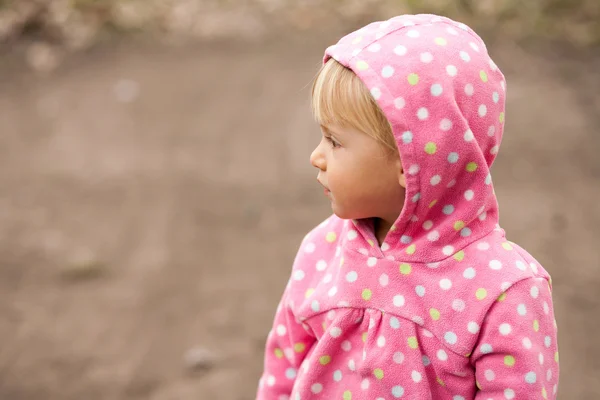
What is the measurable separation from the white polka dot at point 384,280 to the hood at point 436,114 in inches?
2.2

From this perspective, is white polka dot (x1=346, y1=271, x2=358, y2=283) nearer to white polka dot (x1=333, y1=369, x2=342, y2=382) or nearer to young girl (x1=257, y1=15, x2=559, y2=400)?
young girl (x1=257, y1=15, x2=559, y2=400)

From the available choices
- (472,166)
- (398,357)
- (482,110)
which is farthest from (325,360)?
(482,110)

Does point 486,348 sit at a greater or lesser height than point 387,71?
lesser

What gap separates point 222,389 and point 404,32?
7.21ft

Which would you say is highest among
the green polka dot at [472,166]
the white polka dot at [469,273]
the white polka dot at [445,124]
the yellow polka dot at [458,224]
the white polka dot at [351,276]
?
the white polka dot at [445,124]

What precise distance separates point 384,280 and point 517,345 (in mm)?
297

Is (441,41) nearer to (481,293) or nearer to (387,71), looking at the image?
(387,71)

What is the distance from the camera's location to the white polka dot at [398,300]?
1568 millimetres

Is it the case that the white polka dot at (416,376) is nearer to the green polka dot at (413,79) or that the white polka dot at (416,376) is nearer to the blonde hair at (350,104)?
the blonde hair at (350,104)

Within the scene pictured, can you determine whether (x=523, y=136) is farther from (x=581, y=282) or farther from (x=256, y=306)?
(x=256, y=306)

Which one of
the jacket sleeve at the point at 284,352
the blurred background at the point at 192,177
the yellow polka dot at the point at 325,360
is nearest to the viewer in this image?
the yellow polka dot at the point at 325,360

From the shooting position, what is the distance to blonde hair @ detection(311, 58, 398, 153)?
148cm

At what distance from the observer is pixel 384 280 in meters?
1.59

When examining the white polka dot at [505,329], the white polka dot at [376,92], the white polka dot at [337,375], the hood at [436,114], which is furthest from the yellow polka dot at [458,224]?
the white polka dot at [337,375]
